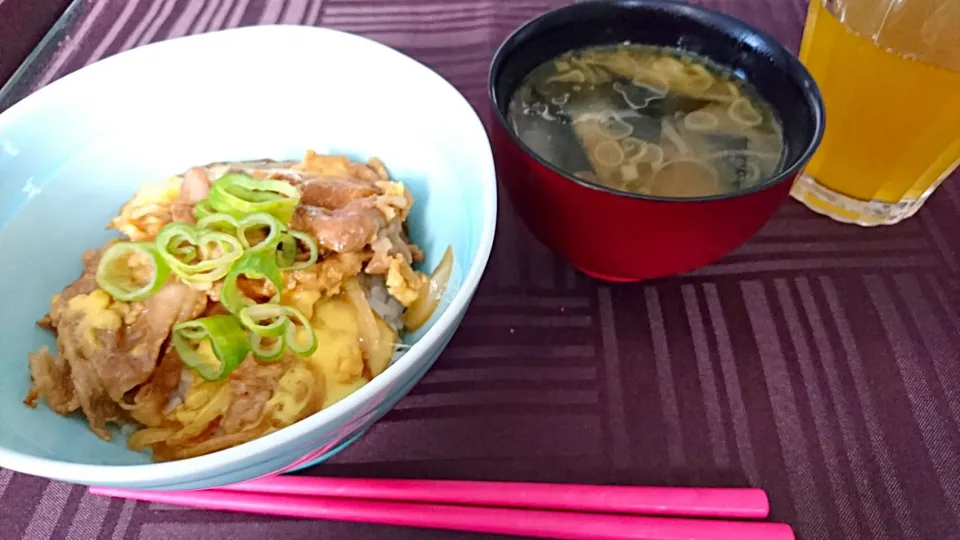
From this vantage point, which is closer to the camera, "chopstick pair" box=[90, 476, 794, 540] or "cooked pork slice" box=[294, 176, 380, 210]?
"chopstick pair" box=[90, 476, 794, 540]

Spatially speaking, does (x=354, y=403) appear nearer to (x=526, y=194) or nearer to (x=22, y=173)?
(x=526, y=194)

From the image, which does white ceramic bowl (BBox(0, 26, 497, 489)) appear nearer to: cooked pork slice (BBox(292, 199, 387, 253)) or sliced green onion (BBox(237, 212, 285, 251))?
cooked pork slice (BBox(292, 199, 387, 253))

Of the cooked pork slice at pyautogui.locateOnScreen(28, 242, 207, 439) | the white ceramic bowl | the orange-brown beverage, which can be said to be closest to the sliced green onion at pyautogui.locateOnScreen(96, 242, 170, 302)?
the cooked pork slice at pyautogui.locateOnScreen(28, 242, 207, 439)

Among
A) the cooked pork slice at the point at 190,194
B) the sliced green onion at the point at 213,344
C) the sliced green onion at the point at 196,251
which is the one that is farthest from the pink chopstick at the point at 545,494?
the cooked pork slice at the point at 190,194

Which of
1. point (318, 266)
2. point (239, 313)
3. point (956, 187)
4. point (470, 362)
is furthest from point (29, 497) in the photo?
point (956, 187)

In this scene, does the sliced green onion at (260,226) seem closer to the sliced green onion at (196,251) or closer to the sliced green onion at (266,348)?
the sliced green onion at (196,251)
